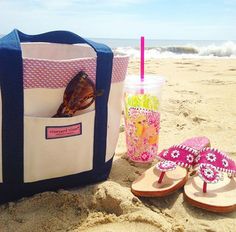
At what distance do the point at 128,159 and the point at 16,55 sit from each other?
2.42ft

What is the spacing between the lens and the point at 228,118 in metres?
2.21

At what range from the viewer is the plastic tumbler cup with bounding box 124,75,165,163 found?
1544mm

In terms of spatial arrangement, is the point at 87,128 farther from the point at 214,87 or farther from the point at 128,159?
the point at 214,87

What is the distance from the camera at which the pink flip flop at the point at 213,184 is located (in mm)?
1156

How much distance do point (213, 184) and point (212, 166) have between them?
7cm

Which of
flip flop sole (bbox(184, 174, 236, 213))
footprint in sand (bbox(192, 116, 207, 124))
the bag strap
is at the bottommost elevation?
flip flop sole (bbox(184, 174, 236, 213))

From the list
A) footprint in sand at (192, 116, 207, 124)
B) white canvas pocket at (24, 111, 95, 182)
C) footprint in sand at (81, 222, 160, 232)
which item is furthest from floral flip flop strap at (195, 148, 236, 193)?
footprint in sand at (192, 116, 207, 124)

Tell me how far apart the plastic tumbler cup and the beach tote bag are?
0.58 ft

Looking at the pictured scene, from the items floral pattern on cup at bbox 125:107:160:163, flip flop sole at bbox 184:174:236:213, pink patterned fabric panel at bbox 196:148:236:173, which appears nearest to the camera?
flip flop sole at bbox 184:174:236:213

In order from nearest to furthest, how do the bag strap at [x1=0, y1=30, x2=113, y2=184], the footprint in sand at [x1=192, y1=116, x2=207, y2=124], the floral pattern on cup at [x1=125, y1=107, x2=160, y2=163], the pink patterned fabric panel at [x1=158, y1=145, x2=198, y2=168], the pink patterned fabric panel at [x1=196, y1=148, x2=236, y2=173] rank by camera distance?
1. the bag strap at [x1=0, y1=30, x2=113, y2=184]
2. the pink patterned fabric panel at [x1=196, y1=148, x2=236, y2=173]
3. the pink patterned fabric panel at [x1=158, y1=145, x2=198, y2=168]
4. the floral pattern on cup at [x1=125, y1=107, x2=160, y2=163]
5. the footprint in sand at [x1=192, y1=116, x2=207, y2=124]

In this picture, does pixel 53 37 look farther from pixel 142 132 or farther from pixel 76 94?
pixel 142 132

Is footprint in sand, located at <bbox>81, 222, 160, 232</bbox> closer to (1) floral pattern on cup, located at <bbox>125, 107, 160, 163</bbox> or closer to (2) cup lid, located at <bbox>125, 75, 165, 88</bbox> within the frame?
(1) floral pattern on cup, located at <bbox>125, 107, 160, 163</bbox>

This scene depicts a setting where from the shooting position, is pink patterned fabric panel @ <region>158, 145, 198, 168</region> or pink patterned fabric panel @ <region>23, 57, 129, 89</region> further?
pink patterned fabric panel @ <region>158, 145, 198, 168</region>

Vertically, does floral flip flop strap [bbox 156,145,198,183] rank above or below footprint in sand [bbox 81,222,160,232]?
above
